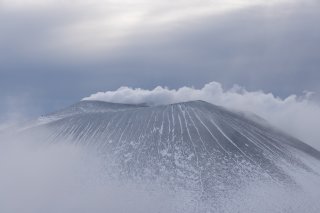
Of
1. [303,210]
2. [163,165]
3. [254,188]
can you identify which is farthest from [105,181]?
[303,210]

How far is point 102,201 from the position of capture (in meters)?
182

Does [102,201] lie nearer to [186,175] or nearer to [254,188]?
[186,175]

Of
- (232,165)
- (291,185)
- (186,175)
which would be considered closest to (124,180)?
(186,175)

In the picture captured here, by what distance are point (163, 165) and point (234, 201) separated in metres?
29.4

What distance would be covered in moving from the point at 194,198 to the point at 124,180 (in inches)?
984

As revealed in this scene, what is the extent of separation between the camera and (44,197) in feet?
636

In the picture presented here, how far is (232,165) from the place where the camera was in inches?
7781

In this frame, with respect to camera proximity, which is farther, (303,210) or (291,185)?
(291,185)

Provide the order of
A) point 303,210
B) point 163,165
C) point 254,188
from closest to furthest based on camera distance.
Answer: point 303,210 < point 254,188 < point 163,165

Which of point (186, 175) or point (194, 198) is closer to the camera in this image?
point (194, 198)

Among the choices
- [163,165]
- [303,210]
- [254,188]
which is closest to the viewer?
[303,210]

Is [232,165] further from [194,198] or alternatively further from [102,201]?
[102,201]

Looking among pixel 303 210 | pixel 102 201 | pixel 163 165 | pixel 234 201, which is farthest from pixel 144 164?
pixel 303 210

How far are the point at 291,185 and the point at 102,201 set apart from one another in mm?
55634
